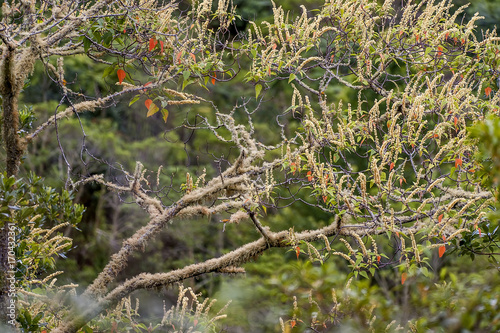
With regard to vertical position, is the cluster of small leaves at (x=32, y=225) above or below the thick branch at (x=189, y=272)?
above

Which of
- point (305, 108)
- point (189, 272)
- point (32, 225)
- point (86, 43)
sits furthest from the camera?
point (189, 272)

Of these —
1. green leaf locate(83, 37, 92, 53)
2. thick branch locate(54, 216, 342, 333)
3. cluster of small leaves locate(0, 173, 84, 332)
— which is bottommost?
A: thick branch locate(54, 216, 342, 333)

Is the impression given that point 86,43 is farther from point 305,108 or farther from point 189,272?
point 189,272

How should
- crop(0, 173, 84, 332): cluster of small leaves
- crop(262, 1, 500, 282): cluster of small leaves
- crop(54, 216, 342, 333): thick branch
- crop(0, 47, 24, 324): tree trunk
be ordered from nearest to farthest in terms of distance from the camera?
1. crop(0, 173, 84, 332): cluster of small leaves
2. crop(0, 47, 24, 324): tree trunk
3. crop(262, 1, 500, 282): cluster of small leaves
4. crop(54, 216, 342, 333): thick branch

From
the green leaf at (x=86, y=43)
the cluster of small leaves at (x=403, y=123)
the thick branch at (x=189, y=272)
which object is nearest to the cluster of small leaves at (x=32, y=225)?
the thick branch at (x=189, y=272)

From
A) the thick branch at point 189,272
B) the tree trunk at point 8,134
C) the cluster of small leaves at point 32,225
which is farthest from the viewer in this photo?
the thick branch at point 189,272

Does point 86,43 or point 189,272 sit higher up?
point 86,43

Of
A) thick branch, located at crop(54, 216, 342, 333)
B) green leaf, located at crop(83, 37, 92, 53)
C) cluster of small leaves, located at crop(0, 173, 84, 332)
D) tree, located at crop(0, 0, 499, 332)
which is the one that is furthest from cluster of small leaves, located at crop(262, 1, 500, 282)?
cluster of small leaves, located at crop(0, 173, 84, 332)

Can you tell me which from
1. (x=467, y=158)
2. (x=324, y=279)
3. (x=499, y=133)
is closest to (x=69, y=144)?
(x=467, y=158)

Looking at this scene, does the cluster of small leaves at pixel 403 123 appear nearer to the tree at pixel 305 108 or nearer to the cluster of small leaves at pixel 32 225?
the tree at pixel 305 108

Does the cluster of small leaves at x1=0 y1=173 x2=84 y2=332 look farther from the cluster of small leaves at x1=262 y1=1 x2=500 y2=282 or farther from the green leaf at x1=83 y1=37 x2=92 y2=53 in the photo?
the cluster of small leaves at x1=262 y1=1 x2=500 y2=282

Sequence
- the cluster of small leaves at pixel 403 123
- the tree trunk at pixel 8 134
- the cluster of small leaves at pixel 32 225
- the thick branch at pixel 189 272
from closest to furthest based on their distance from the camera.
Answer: the cluster of small leaves at pixel 32 225, the tree trunk at pixel 8 134, the cluster of small leaves at pixel 403 123, the thick branch at pixel 189 272

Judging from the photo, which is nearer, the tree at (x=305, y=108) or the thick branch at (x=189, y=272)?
the tree at (x=305, y=108)

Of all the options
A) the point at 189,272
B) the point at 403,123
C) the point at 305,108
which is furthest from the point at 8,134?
the point at 403,123
